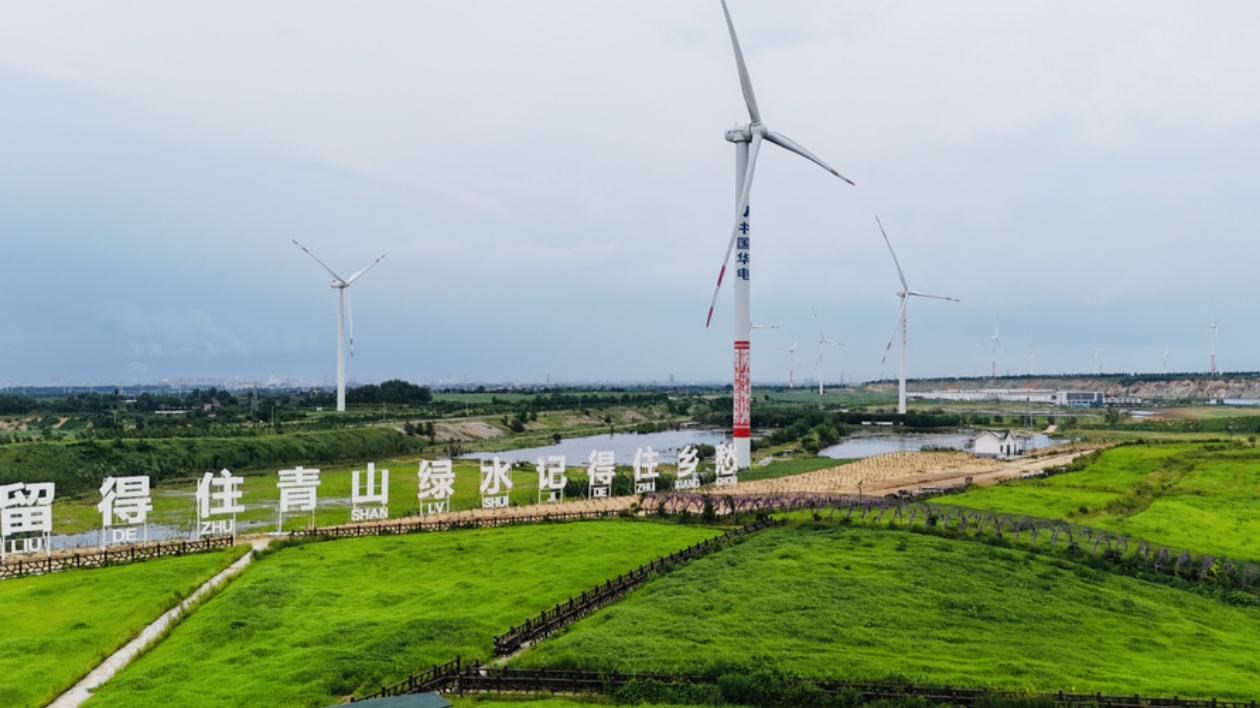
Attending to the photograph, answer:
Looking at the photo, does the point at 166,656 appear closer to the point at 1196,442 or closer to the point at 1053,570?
the point at 1053,570

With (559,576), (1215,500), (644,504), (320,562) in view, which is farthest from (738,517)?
(1215,500)

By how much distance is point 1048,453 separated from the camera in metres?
97.0

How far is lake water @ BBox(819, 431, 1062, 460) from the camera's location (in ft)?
371

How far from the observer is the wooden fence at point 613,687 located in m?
22.8

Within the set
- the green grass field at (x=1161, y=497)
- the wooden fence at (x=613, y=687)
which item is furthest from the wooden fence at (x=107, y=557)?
the green grass field at (x=1161, y=497)

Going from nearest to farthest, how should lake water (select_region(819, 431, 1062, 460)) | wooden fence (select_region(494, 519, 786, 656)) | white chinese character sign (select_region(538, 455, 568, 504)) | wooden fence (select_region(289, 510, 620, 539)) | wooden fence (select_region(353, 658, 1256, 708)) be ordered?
wooden fence (select_region(353, 658, 1256, 708)) < wooden fence (select_region(494, 519, 786, 656)) < wooden fence (select_region(289, 510, 620, 539)) < white chinese character sign (select_region(538, 455, 568, 504)) < lake water (select_region(819, 431, 1062, 460))

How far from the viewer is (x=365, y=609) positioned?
32.8m

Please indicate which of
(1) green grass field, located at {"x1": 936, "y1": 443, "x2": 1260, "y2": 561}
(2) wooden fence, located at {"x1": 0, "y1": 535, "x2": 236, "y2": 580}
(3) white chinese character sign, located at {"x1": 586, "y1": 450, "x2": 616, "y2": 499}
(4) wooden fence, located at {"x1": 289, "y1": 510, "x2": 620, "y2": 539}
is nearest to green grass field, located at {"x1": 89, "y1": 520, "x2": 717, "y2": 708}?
(4) wooden fence, located at {"x1": 289, "y1": 510, "x2": 620, "y2": 539}

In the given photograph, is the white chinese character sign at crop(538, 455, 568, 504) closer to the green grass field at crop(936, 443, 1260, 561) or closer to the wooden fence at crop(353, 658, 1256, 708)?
the green grass field at crop(936, 443, 1260, 561)

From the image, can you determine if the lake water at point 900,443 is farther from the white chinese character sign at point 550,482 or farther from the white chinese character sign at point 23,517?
the white chinese character sign at point 23,517

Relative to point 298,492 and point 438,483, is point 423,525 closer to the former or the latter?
point 438,483

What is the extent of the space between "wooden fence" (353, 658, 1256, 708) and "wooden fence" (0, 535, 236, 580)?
2481 cm

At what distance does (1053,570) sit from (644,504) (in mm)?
26043

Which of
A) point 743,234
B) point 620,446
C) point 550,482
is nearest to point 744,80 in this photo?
point 743,234
